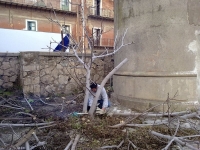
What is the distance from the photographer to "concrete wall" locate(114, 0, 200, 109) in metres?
5.31

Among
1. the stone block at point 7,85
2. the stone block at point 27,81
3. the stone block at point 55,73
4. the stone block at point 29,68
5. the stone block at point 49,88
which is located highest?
the stone block at point 29,68

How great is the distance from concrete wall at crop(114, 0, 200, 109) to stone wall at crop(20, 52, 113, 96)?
1995 mm

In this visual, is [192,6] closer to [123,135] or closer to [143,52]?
[143,52]

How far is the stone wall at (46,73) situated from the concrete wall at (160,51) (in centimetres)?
200

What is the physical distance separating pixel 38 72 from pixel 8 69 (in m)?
1.15

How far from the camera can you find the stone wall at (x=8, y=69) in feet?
25.3

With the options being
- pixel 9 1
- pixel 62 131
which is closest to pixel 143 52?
pixel 62 131

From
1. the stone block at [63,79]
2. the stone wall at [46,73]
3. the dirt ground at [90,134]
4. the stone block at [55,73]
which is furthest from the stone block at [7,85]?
the dirt ground at [90,134]

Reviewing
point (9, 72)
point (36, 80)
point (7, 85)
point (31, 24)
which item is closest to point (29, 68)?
point (36, 80)

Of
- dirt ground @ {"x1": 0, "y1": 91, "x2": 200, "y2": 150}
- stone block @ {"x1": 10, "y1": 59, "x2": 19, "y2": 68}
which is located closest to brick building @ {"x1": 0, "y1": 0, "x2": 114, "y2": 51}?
stone block @ {"x1": 10, "y1": 59, "x2": 19, "y2": 68}

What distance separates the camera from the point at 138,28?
5.93 meters

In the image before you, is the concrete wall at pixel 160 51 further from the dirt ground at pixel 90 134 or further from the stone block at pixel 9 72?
the stone block at pixel 9 72

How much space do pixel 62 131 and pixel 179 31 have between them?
3.64 metres

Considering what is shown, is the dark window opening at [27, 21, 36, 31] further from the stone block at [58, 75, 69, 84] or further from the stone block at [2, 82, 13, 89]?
the stone block at [58, 75, 69, 84]
